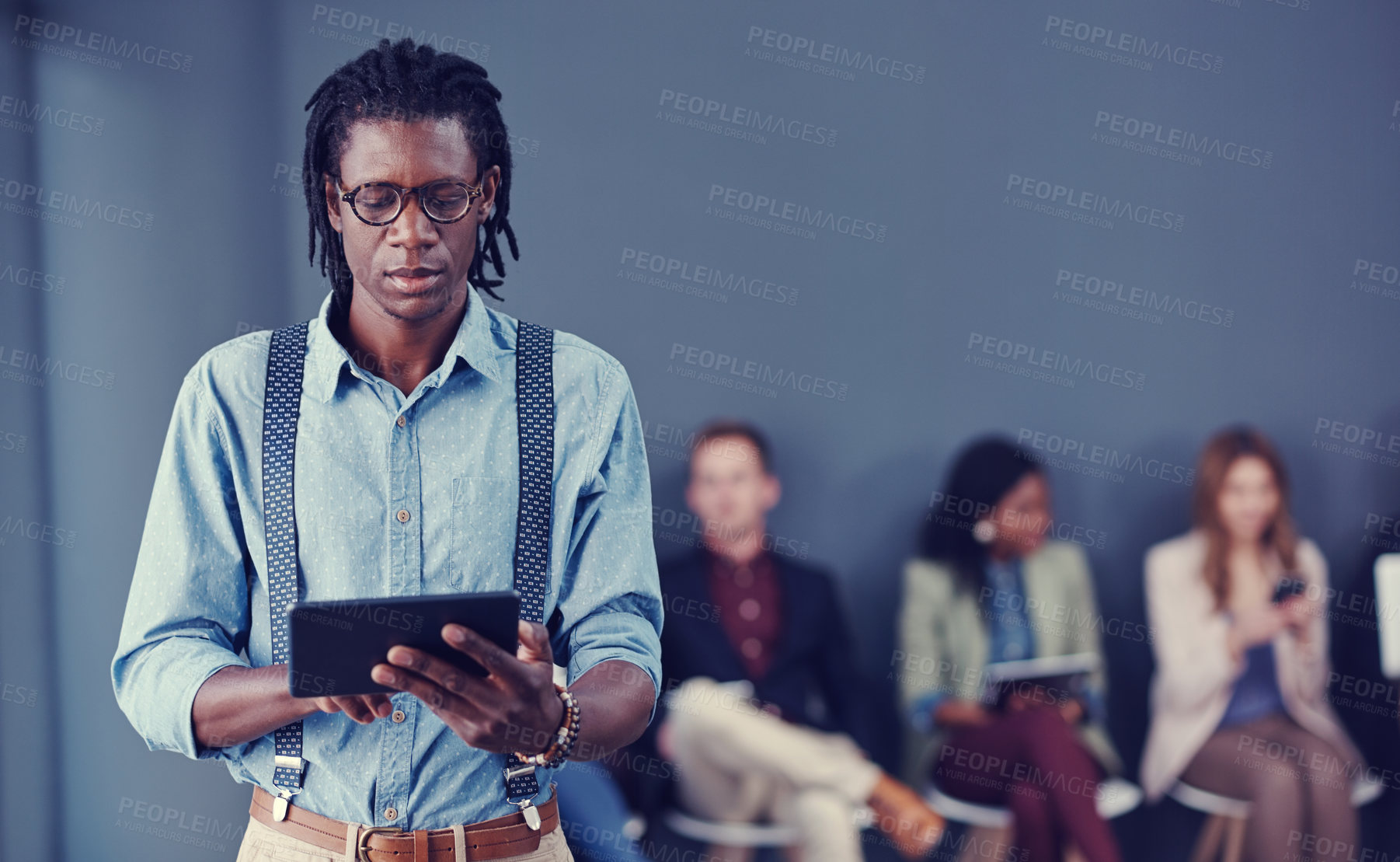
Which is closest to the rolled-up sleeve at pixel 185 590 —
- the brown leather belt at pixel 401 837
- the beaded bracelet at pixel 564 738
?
the brown leather belt at pixel 401 837

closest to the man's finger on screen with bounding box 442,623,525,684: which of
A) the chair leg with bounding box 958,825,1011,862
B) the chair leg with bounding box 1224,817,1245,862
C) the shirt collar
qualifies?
the shirt collar

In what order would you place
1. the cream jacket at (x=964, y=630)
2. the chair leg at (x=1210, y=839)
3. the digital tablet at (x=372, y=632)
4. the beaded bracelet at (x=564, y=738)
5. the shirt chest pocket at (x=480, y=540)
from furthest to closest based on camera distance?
the chair leg at (x=1210, y=839), the cream jacket at (x=964, y=630), the shirt chest pocket at (x=480, y=540), the beaded bracelet at (x=564, y=738), the digital tablet at (x=372, y=632)

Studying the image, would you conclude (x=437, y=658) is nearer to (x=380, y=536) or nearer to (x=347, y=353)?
(x=380, y=536)

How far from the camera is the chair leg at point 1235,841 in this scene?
341 centimetres

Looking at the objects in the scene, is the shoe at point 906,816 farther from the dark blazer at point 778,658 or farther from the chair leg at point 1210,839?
the chair leg at point 1210,839

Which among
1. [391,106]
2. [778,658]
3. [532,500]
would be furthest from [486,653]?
[778,658]

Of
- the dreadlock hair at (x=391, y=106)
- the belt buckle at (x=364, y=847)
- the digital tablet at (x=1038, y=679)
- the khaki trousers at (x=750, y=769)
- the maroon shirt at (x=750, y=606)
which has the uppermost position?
the dreadlock hair at (x=391, y=106)

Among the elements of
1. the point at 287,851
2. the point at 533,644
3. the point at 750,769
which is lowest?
the point at 750,769

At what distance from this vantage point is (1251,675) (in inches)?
134

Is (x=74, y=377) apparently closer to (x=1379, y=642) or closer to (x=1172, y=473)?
(x=1172, y=473)

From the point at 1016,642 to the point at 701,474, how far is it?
41.8 inches

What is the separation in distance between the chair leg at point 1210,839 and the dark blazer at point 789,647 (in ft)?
3.78

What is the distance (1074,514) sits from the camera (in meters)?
3.67

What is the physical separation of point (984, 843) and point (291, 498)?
2.75 metres
